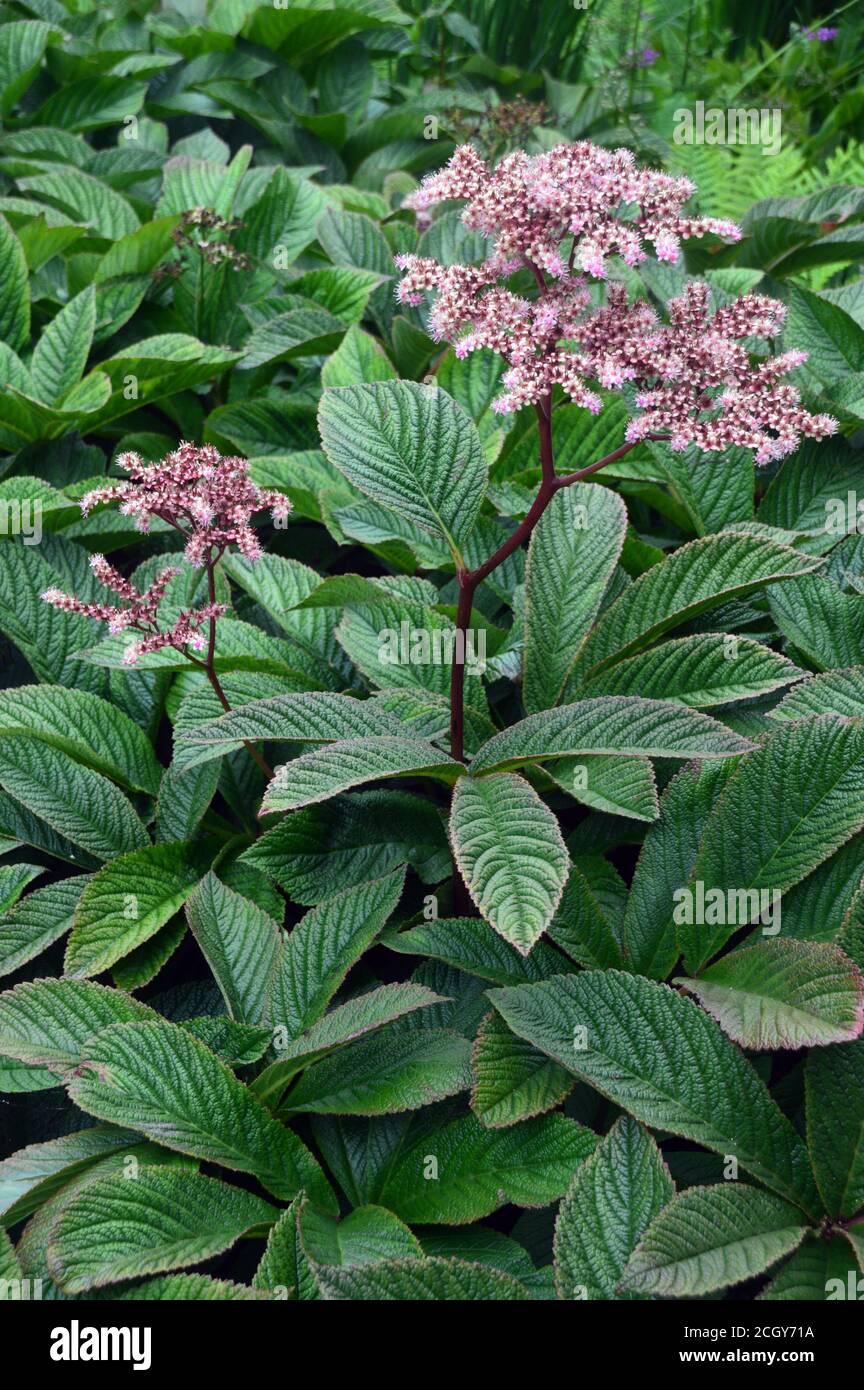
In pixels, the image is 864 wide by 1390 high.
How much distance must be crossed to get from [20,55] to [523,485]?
2.73 meters

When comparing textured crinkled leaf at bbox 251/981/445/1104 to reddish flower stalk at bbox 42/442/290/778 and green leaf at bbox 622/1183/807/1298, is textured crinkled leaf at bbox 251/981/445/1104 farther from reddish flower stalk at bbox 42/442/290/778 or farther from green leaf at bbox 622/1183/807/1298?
reddish flower stalk at bbox 42/442/290/778

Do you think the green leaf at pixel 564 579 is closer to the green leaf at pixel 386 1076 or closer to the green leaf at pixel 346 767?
the green leaf at pixel 346 767

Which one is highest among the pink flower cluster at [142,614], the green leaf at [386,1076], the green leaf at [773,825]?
the pink flower cluster at [142,614]

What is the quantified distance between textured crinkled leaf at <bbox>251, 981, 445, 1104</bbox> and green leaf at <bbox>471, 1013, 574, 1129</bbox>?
0.27ft

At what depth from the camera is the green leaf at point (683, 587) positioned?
1.80 metres

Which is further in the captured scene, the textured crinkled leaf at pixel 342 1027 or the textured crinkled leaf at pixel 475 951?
the textured crinkled leaf at pixel 475 951

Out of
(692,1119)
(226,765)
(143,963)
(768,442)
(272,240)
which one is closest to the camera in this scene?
(692,1119)

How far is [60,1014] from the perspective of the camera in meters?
1.63

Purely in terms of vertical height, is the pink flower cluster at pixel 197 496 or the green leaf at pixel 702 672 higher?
the pink flower cluster at pixel 197 496

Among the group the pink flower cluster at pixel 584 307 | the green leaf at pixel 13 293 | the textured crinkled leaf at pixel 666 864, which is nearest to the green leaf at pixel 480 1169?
the textured crinkled leaf at pixel 666 864

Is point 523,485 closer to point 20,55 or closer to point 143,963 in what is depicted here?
point 143,963

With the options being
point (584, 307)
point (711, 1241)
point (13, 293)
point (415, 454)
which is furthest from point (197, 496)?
point (13, 293)
